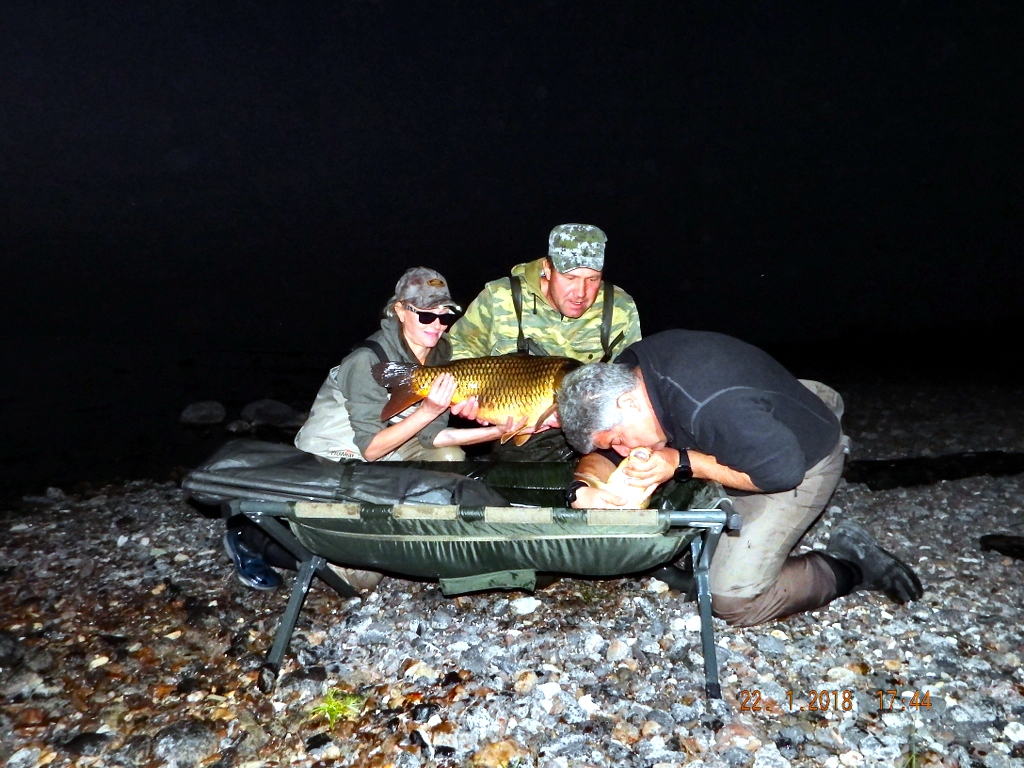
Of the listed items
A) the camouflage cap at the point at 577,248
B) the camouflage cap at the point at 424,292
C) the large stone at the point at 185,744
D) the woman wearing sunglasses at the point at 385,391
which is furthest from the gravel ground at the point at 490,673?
the camouflage cap at the point at 577,248

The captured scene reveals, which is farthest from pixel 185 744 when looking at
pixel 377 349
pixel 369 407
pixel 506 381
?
pixel 506 381

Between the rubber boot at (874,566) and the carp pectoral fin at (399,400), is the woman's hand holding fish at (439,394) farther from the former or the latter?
the rubber boot at (874,566)

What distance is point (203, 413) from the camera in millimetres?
8750

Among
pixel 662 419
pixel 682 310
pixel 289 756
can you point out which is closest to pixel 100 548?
pixel 289 756

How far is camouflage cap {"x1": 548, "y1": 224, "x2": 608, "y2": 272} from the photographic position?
4.27m

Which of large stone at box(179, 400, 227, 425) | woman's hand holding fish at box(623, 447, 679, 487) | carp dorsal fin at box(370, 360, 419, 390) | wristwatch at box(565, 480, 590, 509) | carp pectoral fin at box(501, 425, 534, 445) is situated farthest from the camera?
large stone at box(179, 400, 227, 425)

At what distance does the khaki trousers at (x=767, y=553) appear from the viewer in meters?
3.41

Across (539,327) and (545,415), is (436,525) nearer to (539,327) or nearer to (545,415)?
(545,415)

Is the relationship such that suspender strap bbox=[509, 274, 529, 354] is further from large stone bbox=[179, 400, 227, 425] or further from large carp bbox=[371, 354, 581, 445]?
large stone bbox=[179, 400, 227, 425]

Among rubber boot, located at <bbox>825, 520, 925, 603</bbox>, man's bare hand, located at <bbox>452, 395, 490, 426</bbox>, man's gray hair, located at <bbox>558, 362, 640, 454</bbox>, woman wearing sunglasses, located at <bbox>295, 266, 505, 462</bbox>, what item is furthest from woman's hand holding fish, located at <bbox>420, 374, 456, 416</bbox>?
rubber boot, located at <bbox>825, 520, 925, 603</bbox>

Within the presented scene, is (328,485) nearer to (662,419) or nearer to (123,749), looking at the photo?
(123,749)

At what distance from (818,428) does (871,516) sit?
203 centimetres

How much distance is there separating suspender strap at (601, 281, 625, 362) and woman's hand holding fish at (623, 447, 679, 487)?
6.01 feet
